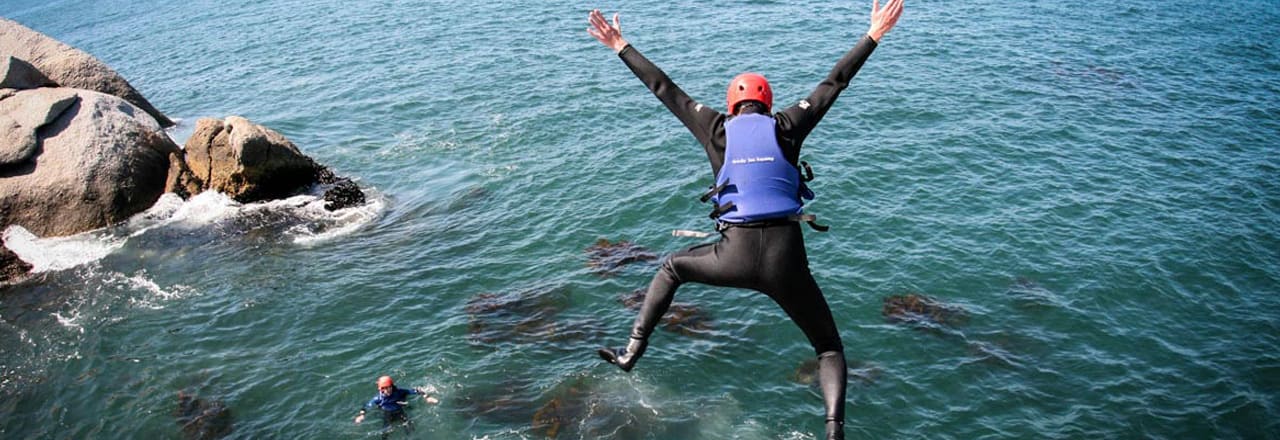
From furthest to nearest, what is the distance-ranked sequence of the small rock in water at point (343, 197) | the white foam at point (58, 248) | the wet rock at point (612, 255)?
1. the small rock in water at point (343, 197)
2. the white foam at point (58, 248)
3. the wet rock at point (612, 255)

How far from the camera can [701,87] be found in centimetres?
3544

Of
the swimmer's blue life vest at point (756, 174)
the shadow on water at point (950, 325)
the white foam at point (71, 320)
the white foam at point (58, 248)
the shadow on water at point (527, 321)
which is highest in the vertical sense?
the swimmer's blue life vest at point (756, 174)

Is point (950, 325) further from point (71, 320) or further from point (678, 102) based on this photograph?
point (71, 320)

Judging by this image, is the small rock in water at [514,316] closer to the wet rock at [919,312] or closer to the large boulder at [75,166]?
the wet rock at [919,312]

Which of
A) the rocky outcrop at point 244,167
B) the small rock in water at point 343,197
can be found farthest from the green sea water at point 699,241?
the rocky outcrop at point 244,167

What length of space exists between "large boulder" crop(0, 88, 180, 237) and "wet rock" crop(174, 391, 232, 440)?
1268 centimetres

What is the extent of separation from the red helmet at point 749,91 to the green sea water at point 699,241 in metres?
9.20

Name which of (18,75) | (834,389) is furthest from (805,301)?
(18,75)

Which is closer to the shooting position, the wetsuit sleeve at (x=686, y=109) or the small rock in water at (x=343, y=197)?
the wetsuit sleeve at (x=686, y=109)

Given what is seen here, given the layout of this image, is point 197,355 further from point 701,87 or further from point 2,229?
point 701,87

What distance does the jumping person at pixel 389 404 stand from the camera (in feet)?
55.6

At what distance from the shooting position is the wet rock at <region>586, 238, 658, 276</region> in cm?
2338

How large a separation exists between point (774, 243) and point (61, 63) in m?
37.0

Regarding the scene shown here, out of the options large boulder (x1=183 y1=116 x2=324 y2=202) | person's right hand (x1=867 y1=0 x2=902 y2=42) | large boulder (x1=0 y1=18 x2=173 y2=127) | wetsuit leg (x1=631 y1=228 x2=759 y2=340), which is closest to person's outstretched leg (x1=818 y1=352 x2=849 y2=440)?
wetsuit leg (x1=631 y1=228 x2=759 y2=340)
